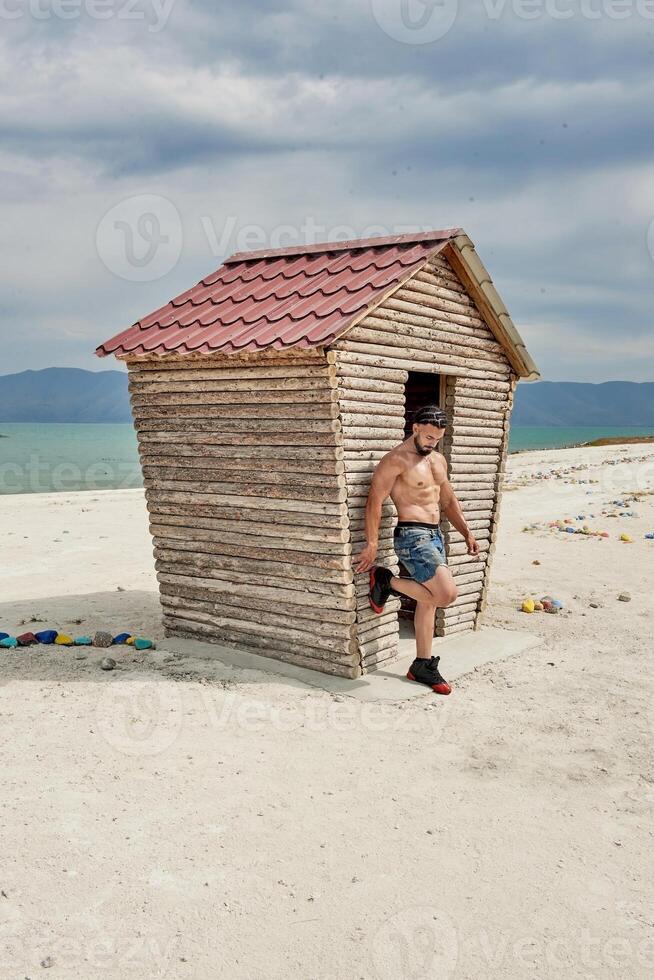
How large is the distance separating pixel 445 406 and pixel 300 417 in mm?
2096

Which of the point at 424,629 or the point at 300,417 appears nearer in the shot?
the point at 300,417

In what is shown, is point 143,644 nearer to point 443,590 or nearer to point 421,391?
point 443,590

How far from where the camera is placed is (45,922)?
396 centimetres

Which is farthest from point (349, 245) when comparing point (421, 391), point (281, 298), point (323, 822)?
point (323, 822)

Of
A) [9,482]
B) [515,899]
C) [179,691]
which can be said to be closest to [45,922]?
[515,899]

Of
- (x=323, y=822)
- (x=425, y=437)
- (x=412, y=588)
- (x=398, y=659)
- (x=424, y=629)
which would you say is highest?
(x=425, y=437)

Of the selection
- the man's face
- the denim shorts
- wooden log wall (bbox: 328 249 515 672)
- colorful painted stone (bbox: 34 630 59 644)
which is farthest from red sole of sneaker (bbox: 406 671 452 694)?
colorful painted stone (bbox: 34 630 59 644)

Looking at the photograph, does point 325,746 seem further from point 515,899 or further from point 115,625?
point 115,625

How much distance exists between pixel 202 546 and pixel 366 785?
3290 mm

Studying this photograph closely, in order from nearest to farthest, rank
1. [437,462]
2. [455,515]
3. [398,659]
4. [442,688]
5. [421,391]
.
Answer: [442,688], [437,462], [398,659], [455,515], [421,391]

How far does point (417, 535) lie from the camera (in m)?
7.14

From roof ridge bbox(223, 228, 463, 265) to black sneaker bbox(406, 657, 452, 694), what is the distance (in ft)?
12.6

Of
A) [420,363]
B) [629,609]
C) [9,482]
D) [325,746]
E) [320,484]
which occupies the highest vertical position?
[420,363]

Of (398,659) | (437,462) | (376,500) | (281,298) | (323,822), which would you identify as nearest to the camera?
(323,822)
